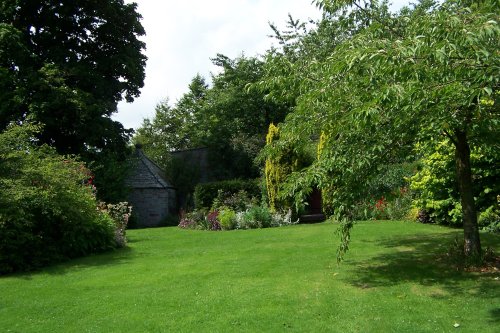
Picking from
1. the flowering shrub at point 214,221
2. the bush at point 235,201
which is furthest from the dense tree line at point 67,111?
the bush at point 235,201

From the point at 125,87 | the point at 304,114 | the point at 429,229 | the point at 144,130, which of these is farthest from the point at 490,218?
the point at 144,130

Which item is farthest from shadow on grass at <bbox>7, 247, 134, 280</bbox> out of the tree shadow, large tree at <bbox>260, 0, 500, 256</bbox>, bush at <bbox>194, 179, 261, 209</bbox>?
bush at <bbox>194, 179, 261, 209</bbox>

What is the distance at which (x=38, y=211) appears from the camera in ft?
34.2

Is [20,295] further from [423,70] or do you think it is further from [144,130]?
[144,130]

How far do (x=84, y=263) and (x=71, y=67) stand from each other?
502 inches

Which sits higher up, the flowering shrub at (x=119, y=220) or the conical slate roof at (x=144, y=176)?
the conical slate roof at (x=144, y=176)

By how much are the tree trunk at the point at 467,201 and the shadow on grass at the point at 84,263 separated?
6.78 metres

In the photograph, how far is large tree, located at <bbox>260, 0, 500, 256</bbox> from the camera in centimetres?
454

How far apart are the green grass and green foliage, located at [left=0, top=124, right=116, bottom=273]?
64 centimetres

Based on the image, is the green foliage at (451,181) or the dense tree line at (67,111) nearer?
the green foliage at (451,181)

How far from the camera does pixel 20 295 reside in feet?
24.5

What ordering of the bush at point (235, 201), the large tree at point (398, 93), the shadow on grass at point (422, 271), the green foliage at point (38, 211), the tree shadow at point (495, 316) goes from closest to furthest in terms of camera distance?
the large tree at point (398, 93) → the tree shadow at point (495, 316) → the shadow on grass at point (422, 271) → the green foliage at point (38, 211) → the bush at point (235, 201)

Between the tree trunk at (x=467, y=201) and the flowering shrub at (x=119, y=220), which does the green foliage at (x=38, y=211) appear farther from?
the tree trunk at (x=467, y=201)

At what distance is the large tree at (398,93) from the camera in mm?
4535
